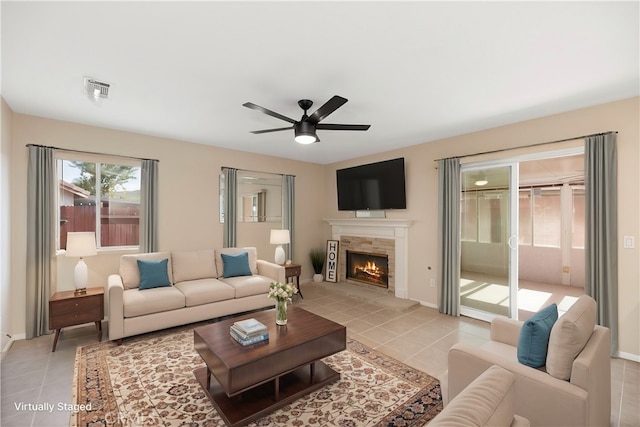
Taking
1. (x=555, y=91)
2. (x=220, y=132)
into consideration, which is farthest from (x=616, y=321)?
(x=220, y=132)

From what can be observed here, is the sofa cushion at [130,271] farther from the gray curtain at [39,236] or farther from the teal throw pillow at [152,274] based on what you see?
the gray curtain at [39,236]

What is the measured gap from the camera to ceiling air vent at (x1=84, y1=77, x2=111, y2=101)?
2.64 metres

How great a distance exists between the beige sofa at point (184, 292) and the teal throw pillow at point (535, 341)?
3.34m

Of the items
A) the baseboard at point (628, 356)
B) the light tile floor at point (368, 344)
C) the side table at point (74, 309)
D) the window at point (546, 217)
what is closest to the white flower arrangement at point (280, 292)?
the light tile floor at point (368, 344)

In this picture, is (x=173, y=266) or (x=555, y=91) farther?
(x=173, y=266)

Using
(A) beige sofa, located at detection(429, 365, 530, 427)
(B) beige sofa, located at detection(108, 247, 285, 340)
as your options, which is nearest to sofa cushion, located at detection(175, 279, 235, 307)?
(B) beige sofa, located at detection(108, 247, 285, 340)

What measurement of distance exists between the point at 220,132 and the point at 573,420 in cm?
454

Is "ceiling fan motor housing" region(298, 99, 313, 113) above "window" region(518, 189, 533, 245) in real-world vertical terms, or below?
above

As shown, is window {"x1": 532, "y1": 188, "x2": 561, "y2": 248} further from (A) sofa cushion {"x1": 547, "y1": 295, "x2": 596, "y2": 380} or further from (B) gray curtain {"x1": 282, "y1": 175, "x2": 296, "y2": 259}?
(A) sofa cushion {"x1": 547, "y1": 295, "x2": 596, "y2": 380}

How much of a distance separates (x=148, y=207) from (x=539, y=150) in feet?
17.6

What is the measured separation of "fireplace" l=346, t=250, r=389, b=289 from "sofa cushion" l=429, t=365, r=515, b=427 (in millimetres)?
4505

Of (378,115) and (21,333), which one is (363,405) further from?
(21,333)

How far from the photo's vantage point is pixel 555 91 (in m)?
2.90

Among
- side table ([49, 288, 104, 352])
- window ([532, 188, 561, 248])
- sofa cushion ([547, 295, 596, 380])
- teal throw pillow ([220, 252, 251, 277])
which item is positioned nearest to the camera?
sofa cushion ([547, 295, 596, 380])
